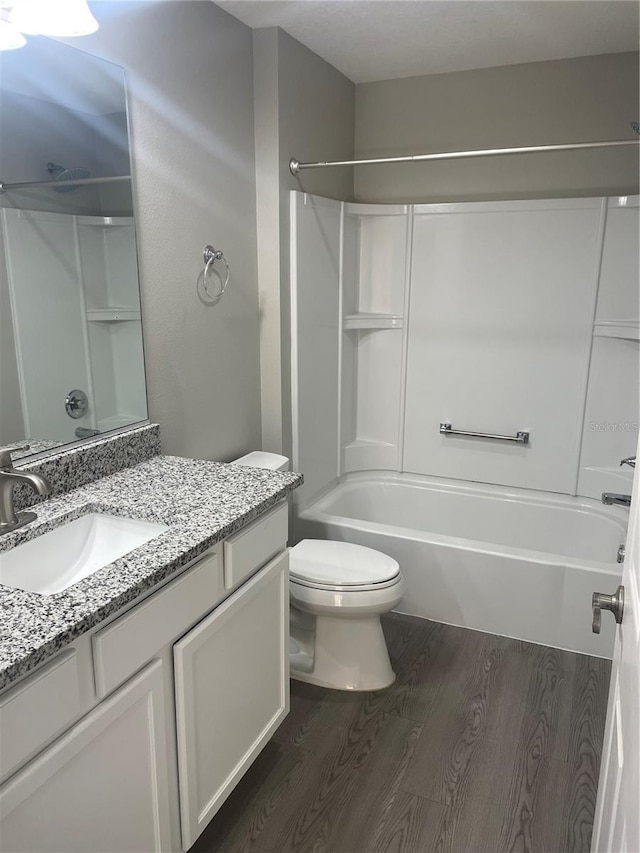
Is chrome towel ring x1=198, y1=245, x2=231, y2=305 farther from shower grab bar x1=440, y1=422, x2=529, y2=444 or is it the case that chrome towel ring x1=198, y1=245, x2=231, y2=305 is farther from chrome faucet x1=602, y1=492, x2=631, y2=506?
chrome faucet x1=602, y1=492, x2=631, y2=506

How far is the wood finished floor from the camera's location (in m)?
1.77

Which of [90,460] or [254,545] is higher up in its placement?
[90,460]

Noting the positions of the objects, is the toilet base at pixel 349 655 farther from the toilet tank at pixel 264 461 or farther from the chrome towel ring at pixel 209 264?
the chrome towel ring at pixel 209 264

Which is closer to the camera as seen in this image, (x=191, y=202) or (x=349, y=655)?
(x=191, y=202)

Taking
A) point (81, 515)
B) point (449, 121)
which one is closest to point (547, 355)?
point (449, 121)

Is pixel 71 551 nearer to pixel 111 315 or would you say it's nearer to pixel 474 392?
pixel 111 315

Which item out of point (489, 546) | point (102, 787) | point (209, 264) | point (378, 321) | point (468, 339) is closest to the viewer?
point (102, 787)

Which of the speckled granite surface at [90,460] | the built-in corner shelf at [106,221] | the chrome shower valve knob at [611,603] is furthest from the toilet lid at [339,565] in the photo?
the built-in corner shelf at [106,221]

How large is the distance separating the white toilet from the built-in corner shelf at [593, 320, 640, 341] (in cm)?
148

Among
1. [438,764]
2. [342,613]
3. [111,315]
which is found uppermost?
[111,315]

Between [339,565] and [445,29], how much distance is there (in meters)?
2.06

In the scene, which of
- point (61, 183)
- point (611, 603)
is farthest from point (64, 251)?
point (611, 603)

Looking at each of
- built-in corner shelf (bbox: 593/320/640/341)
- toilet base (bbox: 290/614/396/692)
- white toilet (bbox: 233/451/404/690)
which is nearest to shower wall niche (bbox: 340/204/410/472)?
built-in corner shelf (bbox: 593/320/640/341)

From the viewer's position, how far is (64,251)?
5.86 ft
